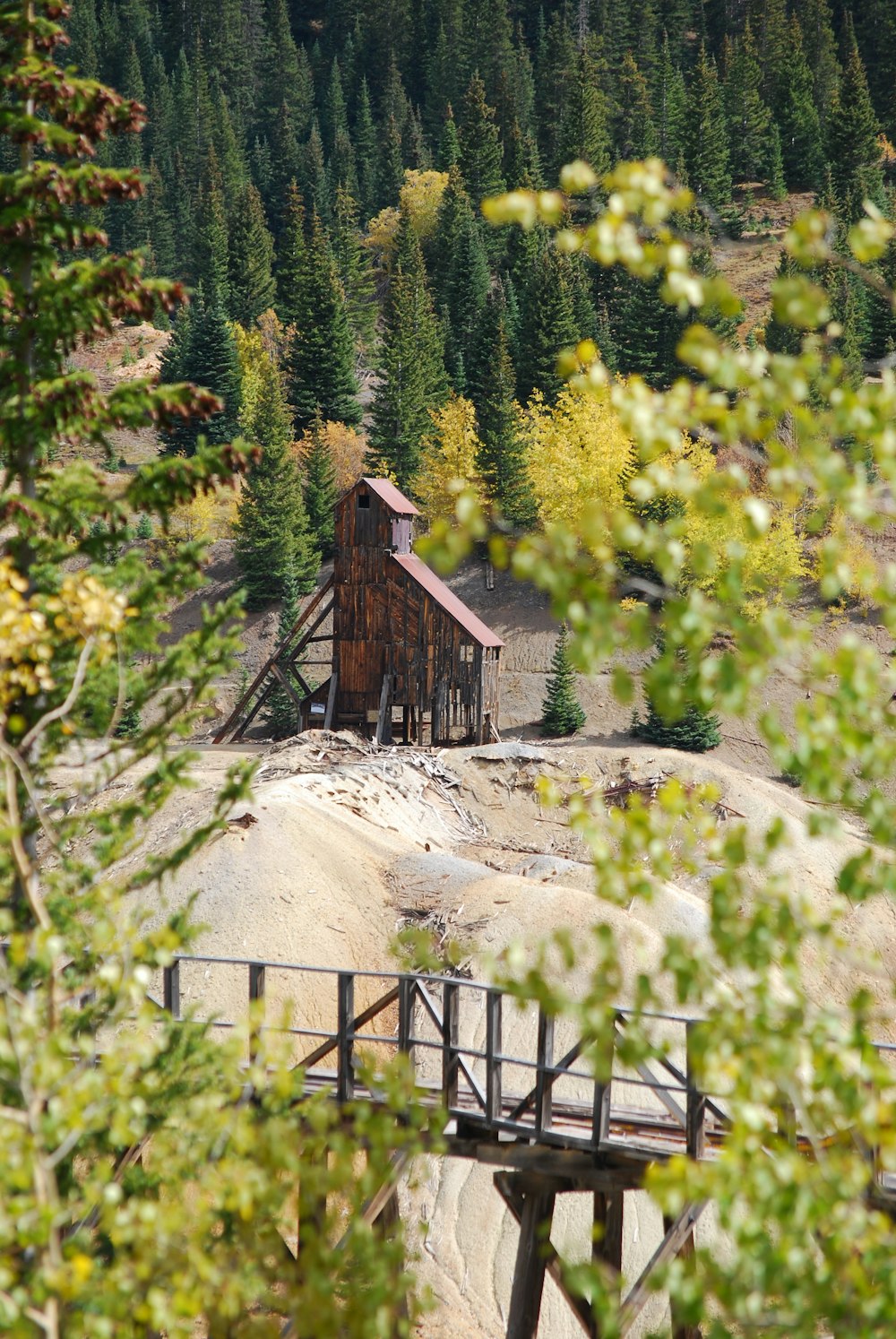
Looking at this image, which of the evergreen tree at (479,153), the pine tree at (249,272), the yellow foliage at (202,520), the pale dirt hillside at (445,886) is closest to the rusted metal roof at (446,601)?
the pale dirt hillside at (445,886)

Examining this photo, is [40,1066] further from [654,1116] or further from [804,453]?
[654,1116]

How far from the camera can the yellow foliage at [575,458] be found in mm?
56375

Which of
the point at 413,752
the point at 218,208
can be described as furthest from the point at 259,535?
the point at 218,208

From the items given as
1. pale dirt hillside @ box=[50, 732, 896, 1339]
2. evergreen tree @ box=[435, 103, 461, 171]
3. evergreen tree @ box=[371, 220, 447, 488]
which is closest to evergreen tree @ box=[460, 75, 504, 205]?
evergreen tree @ box=[435, 103, 461, 171]

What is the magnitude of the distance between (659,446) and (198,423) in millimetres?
71076

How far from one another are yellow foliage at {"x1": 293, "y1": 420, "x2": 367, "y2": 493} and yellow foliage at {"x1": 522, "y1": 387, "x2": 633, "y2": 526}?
11.9m

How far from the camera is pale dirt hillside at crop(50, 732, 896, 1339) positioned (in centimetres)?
1920

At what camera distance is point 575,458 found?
57.8 m

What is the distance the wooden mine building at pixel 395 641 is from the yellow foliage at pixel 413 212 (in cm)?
5978

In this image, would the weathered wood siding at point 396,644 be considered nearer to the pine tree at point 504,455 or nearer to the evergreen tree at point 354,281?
the pine tree at point 504,455

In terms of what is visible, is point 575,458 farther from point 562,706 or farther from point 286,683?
point 286,683

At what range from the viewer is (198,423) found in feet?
247

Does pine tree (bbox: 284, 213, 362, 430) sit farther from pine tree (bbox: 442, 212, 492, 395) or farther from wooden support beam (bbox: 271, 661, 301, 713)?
wooden support beam (bbox: 271, 661, 301, 713)

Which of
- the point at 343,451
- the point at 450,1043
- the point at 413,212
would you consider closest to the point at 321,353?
the point at 343,451
